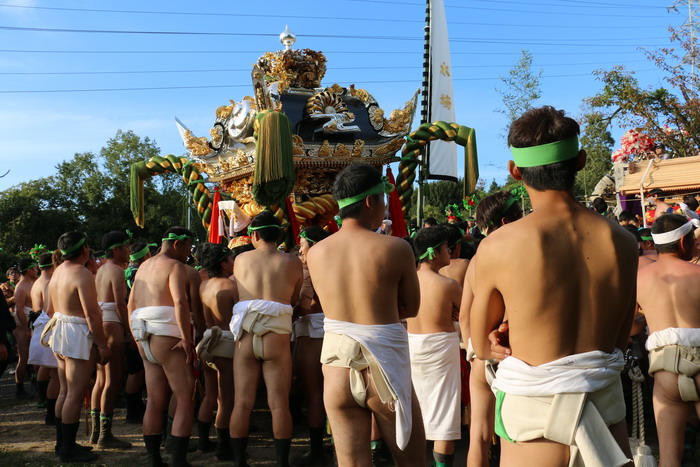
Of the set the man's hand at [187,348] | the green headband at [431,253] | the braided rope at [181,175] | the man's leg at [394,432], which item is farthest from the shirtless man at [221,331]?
the braided rope at [181,175]

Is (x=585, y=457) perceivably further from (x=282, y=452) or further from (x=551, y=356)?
(x=282, y=452)

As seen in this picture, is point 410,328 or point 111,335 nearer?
point 410,328

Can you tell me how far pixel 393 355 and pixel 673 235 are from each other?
2119 mm

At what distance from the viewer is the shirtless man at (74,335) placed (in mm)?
5598

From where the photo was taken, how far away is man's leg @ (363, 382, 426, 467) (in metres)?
3.17

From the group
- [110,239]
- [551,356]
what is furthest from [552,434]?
[110,239]

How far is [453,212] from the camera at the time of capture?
8500mm

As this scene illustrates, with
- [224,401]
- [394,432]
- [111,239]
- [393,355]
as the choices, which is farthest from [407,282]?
[111,239]

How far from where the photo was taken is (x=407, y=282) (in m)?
3.25

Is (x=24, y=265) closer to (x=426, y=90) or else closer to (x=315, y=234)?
(x=315, y=234)

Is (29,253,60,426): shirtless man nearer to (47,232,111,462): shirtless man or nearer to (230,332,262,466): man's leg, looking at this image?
(47,232,111,462): shirtless man

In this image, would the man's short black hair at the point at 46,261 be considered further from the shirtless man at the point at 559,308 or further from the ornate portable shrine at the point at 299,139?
the shirtless man at the point at 559,308

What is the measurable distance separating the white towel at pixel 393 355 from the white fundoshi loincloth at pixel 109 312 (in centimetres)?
404

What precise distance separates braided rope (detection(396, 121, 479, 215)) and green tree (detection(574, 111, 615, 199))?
32.6 ft
